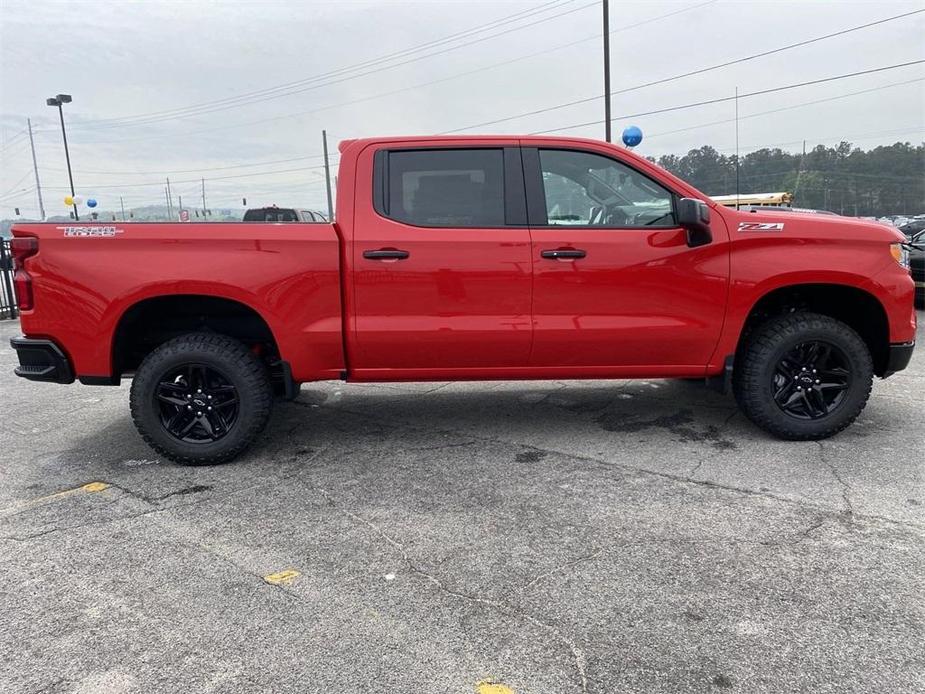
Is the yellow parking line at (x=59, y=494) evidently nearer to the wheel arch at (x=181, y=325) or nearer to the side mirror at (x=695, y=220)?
the wheel arch at (x=181, y=325)

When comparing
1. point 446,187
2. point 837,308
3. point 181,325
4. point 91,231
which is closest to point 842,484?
point 837,308

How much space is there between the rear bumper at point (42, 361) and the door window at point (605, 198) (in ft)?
10.1

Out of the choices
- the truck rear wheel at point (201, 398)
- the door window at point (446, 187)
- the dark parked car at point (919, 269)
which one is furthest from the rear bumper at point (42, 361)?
the dark parked car at point (919, 269)

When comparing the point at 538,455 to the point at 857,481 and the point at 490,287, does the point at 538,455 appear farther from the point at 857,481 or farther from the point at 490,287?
the point at 857,481

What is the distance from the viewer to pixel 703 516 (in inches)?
130

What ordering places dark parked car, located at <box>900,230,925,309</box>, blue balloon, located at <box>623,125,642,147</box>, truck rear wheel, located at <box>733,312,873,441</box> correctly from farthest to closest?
1. blue balloon, located at <box>623,125,642,147</box>
2. dark parked car, located at <box>900,230,925,309</box>
3. truck rear wheel, located at <box>733,312,873,441</box>

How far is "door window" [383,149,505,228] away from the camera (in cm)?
410

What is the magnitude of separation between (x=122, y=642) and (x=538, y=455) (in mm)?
2525

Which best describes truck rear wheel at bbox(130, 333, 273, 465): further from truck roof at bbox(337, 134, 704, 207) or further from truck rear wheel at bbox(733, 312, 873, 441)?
truck rear wheel at bbox(733, 312, 873, 441)

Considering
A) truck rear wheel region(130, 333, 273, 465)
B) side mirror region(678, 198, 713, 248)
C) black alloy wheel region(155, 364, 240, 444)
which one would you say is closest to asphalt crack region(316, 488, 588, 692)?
truck rear wheel region(130, 333, 273, 465)

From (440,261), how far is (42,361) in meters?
2.48

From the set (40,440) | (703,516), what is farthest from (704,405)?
(40,440)

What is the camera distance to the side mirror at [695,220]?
12.8ft

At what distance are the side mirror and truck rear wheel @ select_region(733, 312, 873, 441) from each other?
784 millimetres
